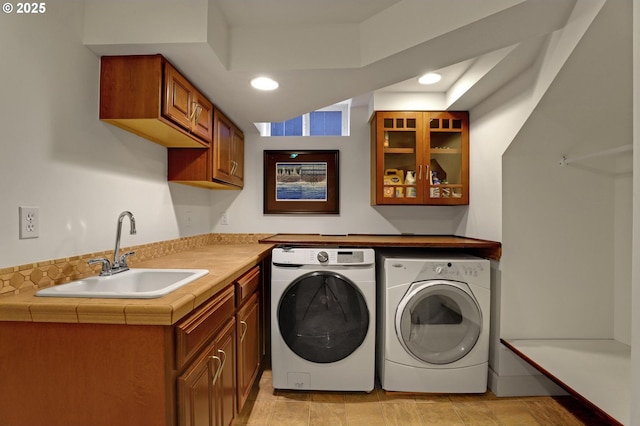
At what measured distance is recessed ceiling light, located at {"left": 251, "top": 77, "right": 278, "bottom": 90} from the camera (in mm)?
1769

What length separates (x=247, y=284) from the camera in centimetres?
181

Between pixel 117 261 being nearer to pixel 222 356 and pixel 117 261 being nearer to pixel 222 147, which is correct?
pixel 222 356

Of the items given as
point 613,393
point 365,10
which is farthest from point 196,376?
point 613,393

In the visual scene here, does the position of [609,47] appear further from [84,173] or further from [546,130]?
[84,173]

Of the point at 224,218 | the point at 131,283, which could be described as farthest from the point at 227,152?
the point at 131,283

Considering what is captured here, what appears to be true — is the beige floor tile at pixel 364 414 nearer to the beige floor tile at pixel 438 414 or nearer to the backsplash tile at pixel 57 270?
the beige floor tile at pixel 438 414

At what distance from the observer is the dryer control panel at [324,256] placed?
210 centimetres

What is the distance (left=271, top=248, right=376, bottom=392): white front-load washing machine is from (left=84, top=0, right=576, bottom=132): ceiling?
3.81ft

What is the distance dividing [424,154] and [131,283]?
226 cm

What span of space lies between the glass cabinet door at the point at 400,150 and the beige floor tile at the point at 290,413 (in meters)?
1.62

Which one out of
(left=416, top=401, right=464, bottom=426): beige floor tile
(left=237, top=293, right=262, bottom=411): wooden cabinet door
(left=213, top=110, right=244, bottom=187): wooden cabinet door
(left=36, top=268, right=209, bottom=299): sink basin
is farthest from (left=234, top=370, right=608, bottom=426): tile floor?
(left=213, top=110, right=244, bottom=187): wooden cabinet door

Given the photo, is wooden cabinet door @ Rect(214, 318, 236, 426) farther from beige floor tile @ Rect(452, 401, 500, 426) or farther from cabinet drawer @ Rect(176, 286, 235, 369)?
beige floor tile @ Rect(452, 401, 500, 426)

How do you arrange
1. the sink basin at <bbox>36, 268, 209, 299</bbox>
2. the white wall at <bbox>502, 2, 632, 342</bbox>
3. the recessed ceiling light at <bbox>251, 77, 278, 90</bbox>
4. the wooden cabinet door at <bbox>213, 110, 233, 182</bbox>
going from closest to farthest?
1. the sink basin at <bbox>36, 268, 209, 299</bbox>
2. the recessed ceiling light at <bbox>251, 77, 278, 90</bbox>
3. the white wall at <bbox>502, 2, 632, 342</bbox>
4. the wooden cabinet door at <bbox>213, 110, 233, 182</bbox>

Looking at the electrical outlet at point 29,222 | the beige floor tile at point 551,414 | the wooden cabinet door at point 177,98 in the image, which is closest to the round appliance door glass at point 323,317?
the beige floor tile at point 551,414
